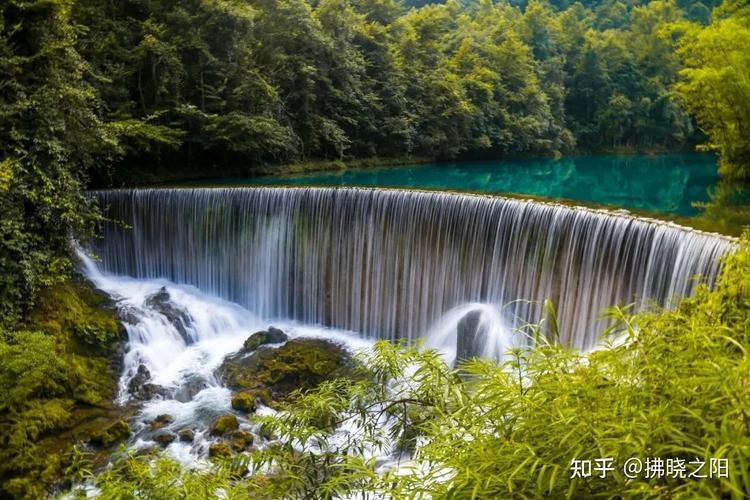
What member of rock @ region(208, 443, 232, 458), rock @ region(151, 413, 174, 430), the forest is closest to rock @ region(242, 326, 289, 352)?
rock @ region(151, 413, 174, 430)

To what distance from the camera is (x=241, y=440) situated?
808 centimetres

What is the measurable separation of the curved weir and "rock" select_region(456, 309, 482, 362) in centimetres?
52

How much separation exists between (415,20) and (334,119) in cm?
982

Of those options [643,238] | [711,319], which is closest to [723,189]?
[643,238]

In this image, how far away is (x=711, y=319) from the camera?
9.47 feet

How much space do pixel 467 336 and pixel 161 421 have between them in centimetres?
533

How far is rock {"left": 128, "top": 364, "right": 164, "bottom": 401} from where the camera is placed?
371 inches

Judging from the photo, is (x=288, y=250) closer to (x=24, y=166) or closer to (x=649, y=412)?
(x=24, y=166)

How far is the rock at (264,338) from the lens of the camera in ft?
36.1

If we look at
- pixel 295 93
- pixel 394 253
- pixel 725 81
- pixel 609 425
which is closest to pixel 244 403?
pixel 394 253

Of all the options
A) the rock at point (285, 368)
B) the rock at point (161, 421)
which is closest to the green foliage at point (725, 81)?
the rock at point (285, 368)

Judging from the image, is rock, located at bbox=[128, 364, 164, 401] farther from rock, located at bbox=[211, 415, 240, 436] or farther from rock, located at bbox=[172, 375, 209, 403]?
rock, located at bbox=[211, 415, 240, 436]

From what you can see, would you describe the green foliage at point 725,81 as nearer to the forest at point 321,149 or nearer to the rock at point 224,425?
the forest at point 321,149

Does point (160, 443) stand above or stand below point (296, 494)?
below
